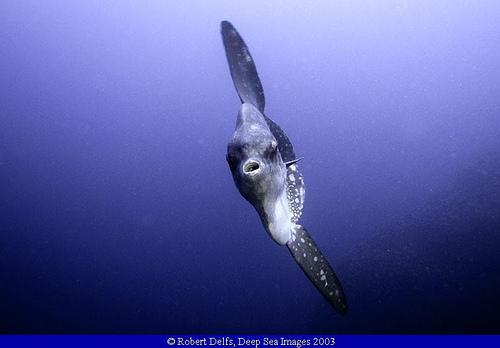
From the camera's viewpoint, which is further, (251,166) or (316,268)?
(316,268)

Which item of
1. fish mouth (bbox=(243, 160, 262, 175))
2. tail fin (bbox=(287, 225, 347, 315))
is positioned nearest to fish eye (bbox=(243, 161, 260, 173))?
fish mouth (bbox=(243, 160, 262, 175))

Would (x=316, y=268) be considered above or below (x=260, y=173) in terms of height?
below

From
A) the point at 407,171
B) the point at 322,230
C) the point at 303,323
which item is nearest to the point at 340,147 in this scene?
the point at 407,171

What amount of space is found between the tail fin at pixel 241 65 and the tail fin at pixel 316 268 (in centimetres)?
177

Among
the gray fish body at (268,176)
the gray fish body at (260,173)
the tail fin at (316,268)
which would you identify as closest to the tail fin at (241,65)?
the gray fish body at (268,176)

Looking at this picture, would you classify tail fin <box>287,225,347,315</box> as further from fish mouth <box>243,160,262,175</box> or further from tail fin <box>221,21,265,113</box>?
tail fin <box>221,21,265,113</box>

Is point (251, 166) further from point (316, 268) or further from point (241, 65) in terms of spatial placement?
point (241, 65)

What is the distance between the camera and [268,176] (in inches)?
111

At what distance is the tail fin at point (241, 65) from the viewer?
175 inches

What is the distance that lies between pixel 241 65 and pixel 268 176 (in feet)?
7.41

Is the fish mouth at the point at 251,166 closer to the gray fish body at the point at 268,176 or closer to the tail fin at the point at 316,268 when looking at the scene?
the gray fish body at the point at 268,176

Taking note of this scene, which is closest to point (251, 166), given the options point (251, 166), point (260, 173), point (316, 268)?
point (251, 166)

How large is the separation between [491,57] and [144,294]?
52.2 m

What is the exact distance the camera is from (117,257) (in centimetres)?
2908
